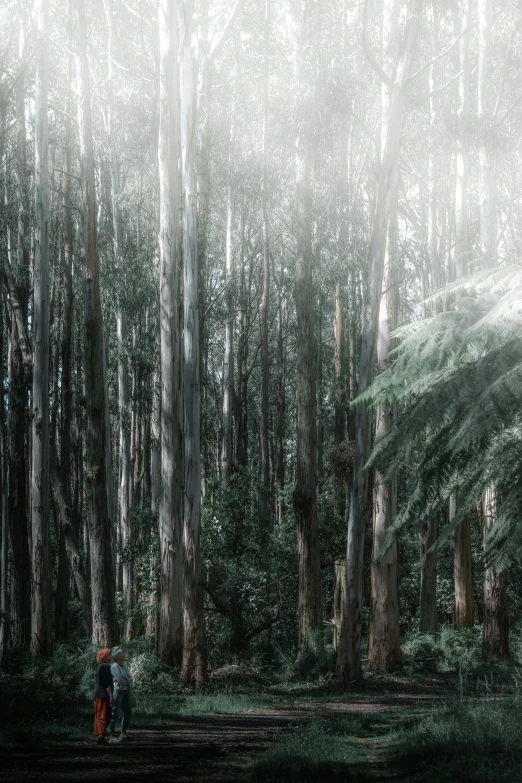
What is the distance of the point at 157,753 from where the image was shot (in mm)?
8492

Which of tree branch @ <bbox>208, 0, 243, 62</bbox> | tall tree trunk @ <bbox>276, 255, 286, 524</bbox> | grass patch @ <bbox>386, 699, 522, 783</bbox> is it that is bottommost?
grass patch @ <bbox>386, 699, 522, 783</bbox>

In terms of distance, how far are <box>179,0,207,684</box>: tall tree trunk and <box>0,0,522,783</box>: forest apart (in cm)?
5

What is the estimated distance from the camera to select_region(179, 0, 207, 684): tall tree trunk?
1459cm

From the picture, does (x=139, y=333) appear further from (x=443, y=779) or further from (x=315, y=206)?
(x=443, y=779)

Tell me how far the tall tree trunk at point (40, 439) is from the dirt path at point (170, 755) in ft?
19.7

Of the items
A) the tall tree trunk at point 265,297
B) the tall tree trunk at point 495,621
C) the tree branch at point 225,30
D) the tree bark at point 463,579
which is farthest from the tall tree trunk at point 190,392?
the tall tree trunk at point 265,297

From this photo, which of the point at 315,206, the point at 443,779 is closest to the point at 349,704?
the point at 443,779

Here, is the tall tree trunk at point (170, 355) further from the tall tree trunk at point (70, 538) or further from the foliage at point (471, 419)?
the foliage at point (471, 419)

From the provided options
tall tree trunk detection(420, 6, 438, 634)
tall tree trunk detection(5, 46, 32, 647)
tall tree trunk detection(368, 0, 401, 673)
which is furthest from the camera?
tall tree trunk detection(420, 6, 438, 634)

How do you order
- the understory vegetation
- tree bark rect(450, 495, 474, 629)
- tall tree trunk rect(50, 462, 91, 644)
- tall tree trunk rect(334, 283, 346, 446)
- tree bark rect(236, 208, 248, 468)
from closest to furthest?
the understory vegetation
tall tree trunk rect(50, 462, 91, 644)
tree bark rect(450, 495, 474, 629)
tall tree trunk rect(334, 283, 346, 446)
tree bark rect(236, 208, 248, 468)

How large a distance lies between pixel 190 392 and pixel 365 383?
2907 mm

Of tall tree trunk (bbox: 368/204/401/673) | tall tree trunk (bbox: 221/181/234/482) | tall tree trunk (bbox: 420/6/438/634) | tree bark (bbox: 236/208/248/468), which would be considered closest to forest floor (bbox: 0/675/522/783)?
tall tree trunk (bbox: 368/204/401/673)

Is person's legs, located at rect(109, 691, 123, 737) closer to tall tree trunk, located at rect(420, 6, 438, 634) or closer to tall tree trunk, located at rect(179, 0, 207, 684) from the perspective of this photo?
tall tree trunk, located at rect(179, 0, 207, 684)

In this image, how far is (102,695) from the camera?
891cm
